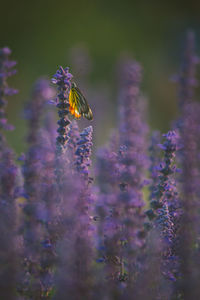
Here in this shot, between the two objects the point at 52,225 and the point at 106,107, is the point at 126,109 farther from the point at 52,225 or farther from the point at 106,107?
the point at 106,107

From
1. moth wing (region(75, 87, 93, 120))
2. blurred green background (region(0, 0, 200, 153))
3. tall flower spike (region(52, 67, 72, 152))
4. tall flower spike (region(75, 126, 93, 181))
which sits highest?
blurred green background (region(0, 0, 200, 153))

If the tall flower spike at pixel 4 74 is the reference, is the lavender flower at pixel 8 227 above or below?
below

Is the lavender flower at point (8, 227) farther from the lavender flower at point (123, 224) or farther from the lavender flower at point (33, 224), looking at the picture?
the lavender flower at point (123, 224)

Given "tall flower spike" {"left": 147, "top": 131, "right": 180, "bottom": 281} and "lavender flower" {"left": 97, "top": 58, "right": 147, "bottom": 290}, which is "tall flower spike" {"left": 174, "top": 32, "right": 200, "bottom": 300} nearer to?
"tall flower spike" {"left": 147, "top": 131, "right": 180, "bottom": 281}

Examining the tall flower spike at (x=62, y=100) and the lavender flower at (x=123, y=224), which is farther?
the tall flower spike at (x=62, y=100)

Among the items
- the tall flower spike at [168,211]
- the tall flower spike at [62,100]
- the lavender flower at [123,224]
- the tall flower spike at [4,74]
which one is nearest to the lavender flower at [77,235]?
the lavender flower at [123,224]

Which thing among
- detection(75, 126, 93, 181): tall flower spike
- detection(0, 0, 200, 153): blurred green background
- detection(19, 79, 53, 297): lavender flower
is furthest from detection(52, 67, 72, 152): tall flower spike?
detection(0, 0, 200, 153): blurred green background
